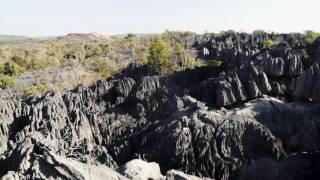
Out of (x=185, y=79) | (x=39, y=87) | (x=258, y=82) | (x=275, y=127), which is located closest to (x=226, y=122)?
(x=275, y=127)

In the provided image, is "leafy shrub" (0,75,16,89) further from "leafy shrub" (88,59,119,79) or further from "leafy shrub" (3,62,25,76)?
"leafy shrub" (88,59,119,79)

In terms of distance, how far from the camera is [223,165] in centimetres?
2738

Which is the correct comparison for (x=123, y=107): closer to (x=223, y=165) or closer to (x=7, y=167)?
(x=223, y=165)

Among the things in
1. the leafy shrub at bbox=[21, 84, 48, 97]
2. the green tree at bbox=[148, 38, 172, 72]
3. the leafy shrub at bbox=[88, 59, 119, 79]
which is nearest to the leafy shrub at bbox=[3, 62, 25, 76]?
the leafy shrub at bbox=[88, 59, 119, 79]

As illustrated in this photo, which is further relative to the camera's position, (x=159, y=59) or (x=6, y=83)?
(x=6, y=83)

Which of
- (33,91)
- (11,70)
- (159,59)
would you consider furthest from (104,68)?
(33,91)

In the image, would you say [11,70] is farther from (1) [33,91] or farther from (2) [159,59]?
(2) [159,59]

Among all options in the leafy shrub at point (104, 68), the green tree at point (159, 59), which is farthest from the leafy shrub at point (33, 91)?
the green tree at point (159, 59)

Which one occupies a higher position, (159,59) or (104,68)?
(159,59)

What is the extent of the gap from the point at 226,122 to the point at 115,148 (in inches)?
297

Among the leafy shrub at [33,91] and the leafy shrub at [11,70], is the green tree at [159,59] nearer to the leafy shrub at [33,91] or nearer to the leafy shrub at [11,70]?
the leafy shrub at [33,91]

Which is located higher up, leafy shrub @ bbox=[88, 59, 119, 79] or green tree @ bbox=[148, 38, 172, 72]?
green tree @ bbox=[148, 38, 172, 72]

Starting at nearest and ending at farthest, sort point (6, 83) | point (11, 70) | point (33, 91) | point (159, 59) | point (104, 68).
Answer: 1. point (33, 91)
2. point (159, 59)
3. point (6, 83)
4. point (104, 68)
5. point (11, 70)

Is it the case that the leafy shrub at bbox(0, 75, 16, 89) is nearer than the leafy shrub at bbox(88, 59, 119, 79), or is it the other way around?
the leafy shrub at bbox(0, 75, 16, 89)
